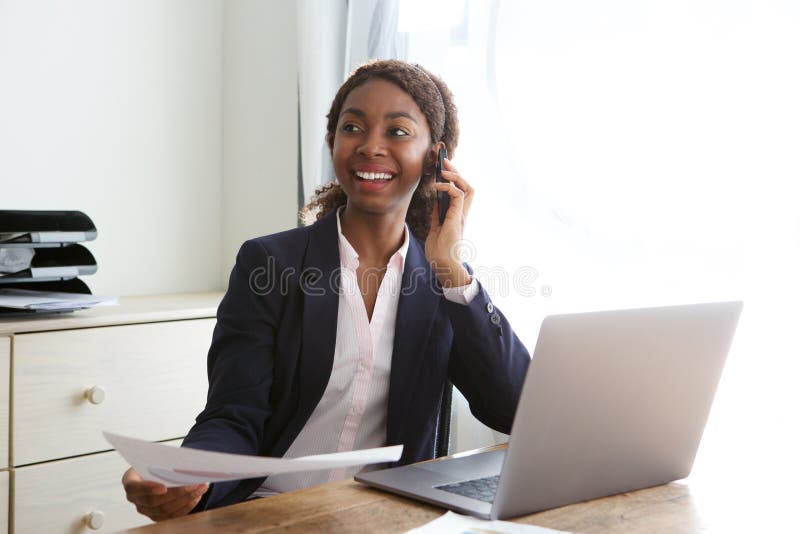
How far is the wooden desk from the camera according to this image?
936 millimetres

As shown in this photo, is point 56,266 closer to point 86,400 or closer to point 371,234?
point 86,400

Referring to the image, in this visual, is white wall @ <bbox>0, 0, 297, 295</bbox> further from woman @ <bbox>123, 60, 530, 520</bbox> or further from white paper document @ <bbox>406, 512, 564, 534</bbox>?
white paper document @ <bbox>406, 512, 564, 534</bbox>

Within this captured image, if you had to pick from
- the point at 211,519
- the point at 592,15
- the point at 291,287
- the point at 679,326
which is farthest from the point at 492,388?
the point at 592,15

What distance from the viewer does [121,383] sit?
2102mm

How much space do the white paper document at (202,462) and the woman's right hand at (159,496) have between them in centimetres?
13

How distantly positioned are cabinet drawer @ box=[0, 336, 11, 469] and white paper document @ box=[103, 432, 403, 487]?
1.16m

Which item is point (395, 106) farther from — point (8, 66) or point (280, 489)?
point (8, 66)

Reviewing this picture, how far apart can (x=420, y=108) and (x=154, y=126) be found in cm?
137

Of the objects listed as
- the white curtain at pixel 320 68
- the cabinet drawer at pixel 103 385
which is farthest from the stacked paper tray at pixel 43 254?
the white curtain at pixel 320 68

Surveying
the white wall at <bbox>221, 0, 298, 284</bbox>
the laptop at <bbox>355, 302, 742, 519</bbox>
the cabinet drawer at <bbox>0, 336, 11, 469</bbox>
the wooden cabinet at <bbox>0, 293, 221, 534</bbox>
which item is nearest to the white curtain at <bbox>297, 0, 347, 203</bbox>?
the white wall at <bbox>221, 0, 298, 284</bbox>

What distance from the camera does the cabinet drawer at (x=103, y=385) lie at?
6.39 ft

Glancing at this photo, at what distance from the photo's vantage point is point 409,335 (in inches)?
57.9

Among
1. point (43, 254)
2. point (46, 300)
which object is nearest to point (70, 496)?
point (46, 300)

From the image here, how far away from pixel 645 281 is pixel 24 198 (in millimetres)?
1681
